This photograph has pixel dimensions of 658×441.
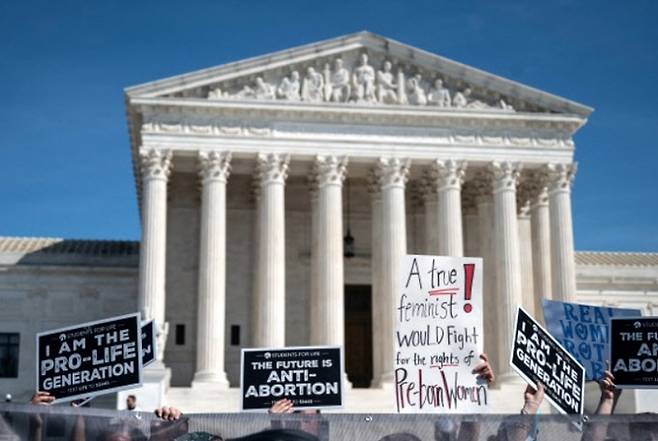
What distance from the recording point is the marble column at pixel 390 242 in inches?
1864

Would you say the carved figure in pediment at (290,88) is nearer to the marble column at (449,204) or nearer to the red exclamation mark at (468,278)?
the marble column at (449,204)

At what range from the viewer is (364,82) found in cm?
4966

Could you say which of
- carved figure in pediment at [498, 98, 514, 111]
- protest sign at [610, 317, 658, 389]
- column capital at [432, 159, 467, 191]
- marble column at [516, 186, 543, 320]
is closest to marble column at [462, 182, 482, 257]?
marble column at [516, 186, 543, 320]

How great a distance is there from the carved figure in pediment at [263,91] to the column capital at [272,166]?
2805 mm

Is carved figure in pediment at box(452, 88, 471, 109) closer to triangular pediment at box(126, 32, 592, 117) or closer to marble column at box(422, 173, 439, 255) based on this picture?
triangular pediment at box(126, 32, 592, 117)

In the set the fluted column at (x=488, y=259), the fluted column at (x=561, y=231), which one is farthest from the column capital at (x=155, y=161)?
the fluted column at (x=561, y=231)

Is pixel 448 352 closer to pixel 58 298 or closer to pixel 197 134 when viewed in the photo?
pixel 197 134

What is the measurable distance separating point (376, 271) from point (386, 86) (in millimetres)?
8989

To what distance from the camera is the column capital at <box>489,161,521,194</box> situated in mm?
49594


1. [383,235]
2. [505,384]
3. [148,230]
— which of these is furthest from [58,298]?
[505,384]

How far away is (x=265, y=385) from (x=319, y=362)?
1.03m

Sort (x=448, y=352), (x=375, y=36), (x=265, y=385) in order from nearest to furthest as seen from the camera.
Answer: (x=448, y=352) < (x=265, y=385) < (x=375, y=36)

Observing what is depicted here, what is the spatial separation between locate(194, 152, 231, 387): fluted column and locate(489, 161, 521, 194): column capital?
1285 centimetres

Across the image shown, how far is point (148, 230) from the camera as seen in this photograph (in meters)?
46.4
